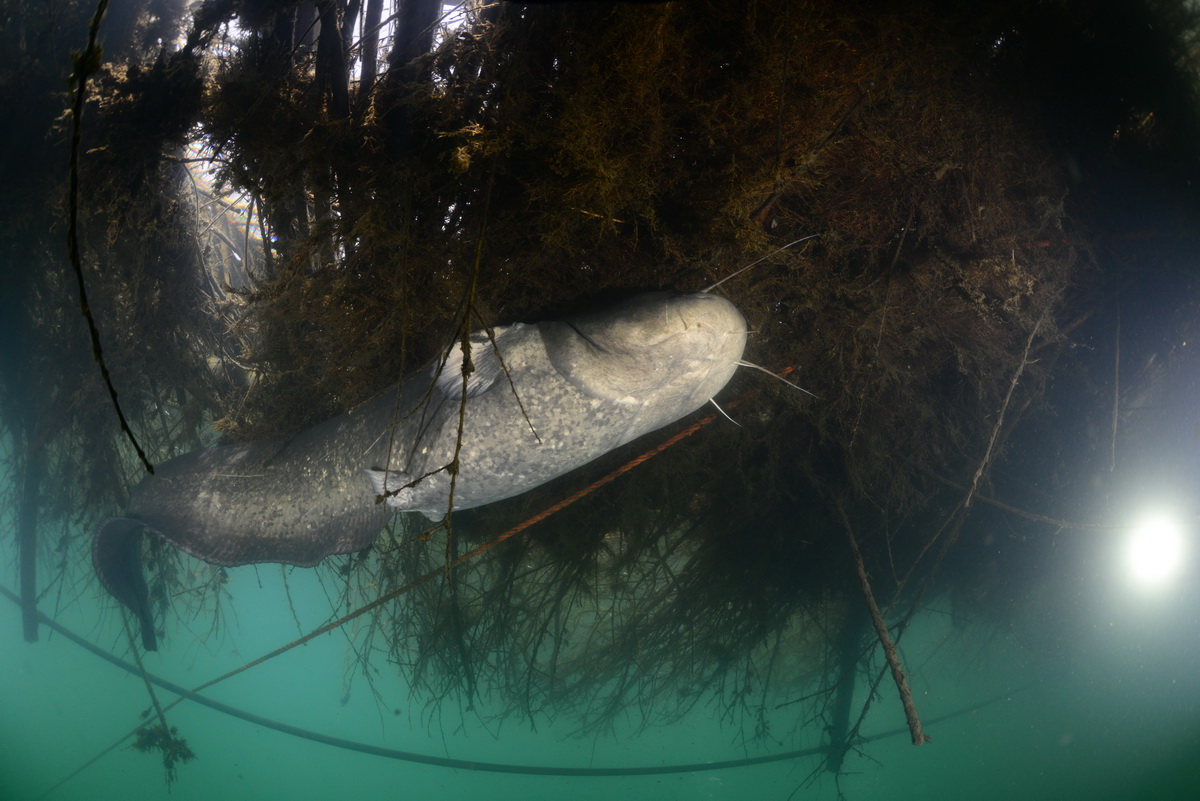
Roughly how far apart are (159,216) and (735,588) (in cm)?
467

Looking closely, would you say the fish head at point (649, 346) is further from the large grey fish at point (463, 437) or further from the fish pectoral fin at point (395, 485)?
the fish pectoral fin at point (395, 485)

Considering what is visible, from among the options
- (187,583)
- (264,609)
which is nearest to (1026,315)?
(187,583)

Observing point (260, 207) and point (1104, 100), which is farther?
point (1104, 100)

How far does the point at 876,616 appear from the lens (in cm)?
294

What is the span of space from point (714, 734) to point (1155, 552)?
7.04 meters

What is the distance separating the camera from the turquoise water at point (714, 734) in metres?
6.21

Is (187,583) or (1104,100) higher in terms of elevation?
(1104,100)

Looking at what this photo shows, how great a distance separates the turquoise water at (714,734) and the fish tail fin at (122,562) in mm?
1403

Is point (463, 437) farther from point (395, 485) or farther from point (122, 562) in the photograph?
point (122, 562)

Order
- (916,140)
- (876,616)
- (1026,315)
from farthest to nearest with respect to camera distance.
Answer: (876,616)
(1026,315)
(916,140)

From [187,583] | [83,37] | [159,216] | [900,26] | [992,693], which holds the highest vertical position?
[83,37]

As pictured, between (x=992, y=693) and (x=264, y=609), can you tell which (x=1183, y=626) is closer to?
(x=992, y=693)

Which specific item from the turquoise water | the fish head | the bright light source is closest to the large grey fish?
the fish head

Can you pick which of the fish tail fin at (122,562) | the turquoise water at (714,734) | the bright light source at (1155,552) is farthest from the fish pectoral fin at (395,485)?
the bright light source at (1155,552)
